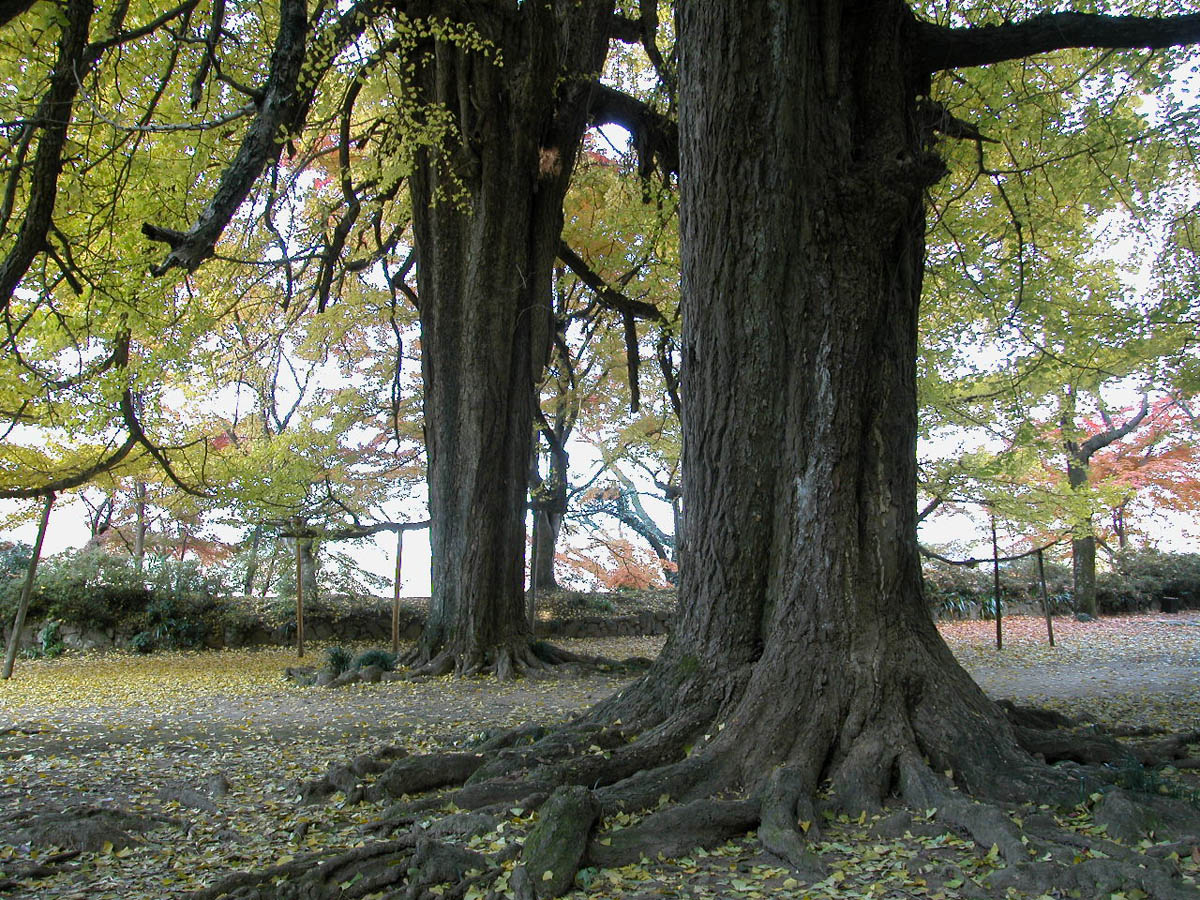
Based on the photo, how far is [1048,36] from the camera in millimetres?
4395

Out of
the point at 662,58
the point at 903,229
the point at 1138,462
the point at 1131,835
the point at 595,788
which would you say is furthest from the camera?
the point at 1138,462

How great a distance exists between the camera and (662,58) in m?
7.87

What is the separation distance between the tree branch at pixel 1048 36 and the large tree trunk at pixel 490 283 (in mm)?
4484

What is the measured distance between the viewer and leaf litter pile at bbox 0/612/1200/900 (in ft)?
Result: 8.86

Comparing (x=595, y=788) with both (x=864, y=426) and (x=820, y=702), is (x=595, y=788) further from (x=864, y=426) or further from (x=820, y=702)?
(x=864, y=426)

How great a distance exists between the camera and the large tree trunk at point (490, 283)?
8.05 metres

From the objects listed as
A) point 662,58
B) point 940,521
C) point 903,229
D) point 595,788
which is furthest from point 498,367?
point 940,521

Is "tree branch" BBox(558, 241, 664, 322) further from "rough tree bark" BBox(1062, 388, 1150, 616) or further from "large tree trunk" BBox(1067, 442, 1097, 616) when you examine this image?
"large tree trunk" BBox(1067, 442, 1097, 616)

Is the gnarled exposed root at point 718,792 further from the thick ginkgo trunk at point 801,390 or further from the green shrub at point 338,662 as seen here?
the green shrub at point 338,662

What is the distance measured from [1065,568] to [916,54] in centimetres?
1789

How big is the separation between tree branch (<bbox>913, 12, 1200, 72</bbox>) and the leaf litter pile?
369cm

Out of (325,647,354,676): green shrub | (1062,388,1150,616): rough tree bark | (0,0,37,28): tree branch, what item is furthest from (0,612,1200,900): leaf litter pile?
(1062,388,1150,616): rough tree bark

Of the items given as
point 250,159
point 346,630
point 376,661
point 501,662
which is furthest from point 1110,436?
point 250,159

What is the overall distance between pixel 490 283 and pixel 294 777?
5266mm
